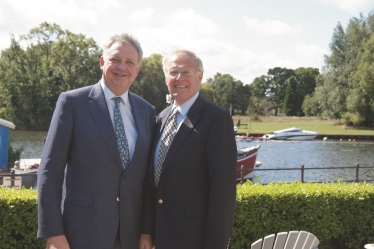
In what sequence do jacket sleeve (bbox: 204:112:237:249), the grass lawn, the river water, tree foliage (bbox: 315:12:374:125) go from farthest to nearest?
the grass lawn, tree foliage (bbox: 315:12:374:125), the river water, jacket sleeve (bbox: 204:112:237:249)

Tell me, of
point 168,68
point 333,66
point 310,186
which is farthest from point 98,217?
point 333,66

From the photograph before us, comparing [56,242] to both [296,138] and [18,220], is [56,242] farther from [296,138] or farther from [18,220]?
[296,138]

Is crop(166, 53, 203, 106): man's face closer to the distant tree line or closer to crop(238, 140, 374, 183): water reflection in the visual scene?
crop(238, 140, 374, 183): water reflection

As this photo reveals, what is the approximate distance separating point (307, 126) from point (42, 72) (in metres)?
38.0

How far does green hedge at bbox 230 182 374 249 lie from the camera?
20.2 ft

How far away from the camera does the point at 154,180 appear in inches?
131

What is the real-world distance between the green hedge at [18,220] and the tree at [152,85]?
5425 cm

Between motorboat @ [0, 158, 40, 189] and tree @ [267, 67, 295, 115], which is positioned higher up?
tree @ [267, 67, 295, 115]

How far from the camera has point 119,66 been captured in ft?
10.7

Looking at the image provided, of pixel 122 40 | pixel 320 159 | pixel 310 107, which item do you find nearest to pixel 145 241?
pixel 122 40

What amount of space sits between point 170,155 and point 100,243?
32.1 inches

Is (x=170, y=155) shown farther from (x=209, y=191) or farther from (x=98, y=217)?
(x=98, y=217)

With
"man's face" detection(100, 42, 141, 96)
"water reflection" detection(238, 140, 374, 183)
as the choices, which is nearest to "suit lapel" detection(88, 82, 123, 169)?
"man's face" detection(100, 42, 141, 96)

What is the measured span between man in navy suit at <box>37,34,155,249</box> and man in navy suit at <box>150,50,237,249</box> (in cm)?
18
